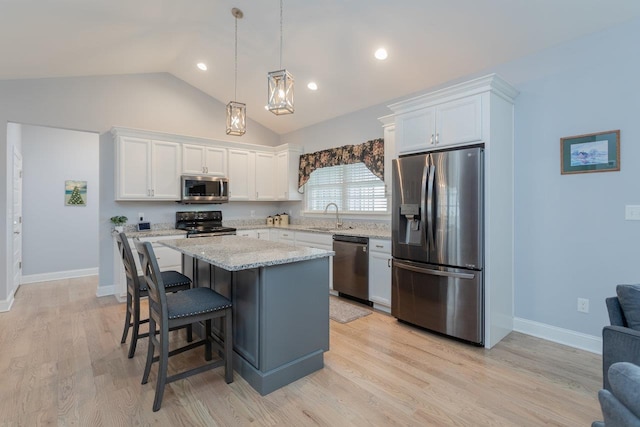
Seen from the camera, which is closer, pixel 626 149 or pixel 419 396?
pixel 419 396

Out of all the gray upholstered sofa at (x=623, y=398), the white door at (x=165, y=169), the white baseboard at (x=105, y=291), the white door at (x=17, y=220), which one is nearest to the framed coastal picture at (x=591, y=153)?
the gray upholstered sofa at (x=623, y=398)

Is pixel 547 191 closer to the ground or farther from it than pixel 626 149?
closer to the ground

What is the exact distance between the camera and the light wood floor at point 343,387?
6.26 ft

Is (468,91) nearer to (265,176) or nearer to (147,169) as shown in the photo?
(265,176)

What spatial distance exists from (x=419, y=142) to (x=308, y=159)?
266 cm

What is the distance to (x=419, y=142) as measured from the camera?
3.27m

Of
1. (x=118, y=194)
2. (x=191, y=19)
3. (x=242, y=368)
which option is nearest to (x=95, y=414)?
(x=242, y=368)

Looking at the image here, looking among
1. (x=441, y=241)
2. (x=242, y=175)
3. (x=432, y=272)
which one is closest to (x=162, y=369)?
(x=432, y=272)

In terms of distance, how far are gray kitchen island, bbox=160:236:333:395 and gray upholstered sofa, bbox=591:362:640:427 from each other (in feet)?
5.26

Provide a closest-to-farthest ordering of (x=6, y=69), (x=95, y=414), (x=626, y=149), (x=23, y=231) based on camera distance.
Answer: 1. (x=95, y=414)
2. (x=626, y=149)
3. (x=6, y=69)
4. (x=23, y=231)

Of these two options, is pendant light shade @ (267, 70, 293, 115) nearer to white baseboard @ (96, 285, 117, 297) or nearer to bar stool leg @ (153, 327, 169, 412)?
bar stool leg @ (153, 327, 169, 412)

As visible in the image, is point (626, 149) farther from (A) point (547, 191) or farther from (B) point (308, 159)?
Result: (B) point (308, 159)

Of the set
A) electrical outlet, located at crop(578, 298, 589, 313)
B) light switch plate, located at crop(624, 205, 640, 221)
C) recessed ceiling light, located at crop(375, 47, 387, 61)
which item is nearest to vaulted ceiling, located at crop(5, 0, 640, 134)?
recessed ceiling light, located at crop(375, 47, 387, 61)

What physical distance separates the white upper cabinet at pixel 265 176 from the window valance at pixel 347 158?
0.54 meters
